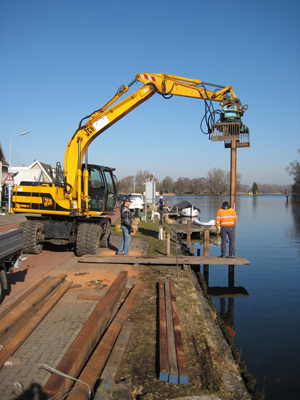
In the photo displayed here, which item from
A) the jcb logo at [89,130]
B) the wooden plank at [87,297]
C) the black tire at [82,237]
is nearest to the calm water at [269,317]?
the wooden plank at [87,297]

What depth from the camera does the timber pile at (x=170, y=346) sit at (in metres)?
4.07

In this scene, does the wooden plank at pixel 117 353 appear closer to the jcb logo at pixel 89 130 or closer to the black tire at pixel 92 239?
the black tire at pixel 92 239

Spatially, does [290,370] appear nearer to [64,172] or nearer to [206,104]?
[64,172]

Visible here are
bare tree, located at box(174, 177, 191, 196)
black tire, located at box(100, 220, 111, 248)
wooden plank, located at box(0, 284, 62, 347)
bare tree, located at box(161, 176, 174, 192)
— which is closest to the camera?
wooden plank, located at box(0, 284, 62, 347)

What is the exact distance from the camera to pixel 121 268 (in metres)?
9.84

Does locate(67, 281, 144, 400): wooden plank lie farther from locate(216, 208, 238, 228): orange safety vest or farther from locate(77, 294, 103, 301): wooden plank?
locate(216, 208, 238, 228): orange safety vest

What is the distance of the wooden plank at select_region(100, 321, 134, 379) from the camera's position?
410 cm

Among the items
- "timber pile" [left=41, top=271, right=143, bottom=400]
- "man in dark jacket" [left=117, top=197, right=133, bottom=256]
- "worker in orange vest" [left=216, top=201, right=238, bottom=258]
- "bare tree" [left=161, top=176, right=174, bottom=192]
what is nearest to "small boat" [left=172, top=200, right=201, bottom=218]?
"worker in orange vest" [left=216, top=201, right=238, bottom=258]

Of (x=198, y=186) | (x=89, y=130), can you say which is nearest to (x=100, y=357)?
(x=89, y=130)

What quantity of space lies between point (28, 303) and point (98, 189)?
20.8 ft

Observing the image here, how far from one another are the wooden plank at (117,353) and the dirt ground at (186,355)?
8 centimetres

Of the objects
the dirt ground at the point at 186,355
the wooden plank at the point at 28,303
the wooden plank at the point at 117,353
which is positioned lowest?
the dirt ground at the point at 186,355

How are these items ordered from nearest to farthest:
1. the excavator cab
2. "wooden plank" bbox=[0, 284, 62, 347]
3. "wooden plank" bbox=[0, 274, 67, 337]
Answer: "wooden plank" bbox=[0, 284, 62, 347], "wooden plank" bbox=[0, 274, 67, 337], the excavator cab

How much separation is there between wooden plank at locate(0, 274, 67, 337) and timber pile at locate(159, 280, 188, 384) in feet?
7.31
